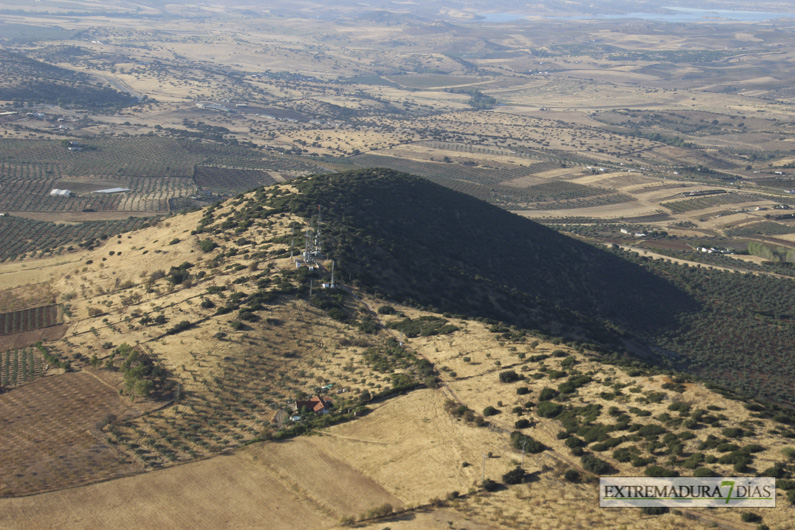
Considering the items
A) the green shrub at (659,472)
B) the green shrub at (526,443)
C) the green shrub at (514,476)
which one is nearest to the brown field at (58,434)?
the green shrub at (514,476)

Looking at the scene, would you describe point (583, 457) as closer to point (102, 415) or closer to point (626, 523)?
point (626, 523)

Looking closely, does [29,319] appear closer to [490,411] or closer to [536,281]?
[490,411]

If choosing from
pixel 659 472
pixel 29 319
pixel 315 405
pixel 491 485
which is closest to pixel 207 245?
pixel 29 319

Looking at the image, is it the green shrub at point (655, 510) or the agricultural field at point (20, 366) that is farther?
the agricultural field at point (20, 366)

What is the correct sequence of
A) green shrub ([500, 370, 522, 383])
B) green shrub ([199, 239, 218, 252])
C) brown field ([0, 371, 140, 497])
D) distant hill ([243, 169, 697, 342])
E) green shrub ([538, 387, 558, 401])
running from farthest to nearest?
1. green shrub ([199, 239, 218, 252])
2. distant hill ([243, 169, 697, 342])
3. green shrub ([500, 370, 522, 383])
4. green shrub ([538, 387, 558, 401])
5. brown field ([0, 371, 140, 497])

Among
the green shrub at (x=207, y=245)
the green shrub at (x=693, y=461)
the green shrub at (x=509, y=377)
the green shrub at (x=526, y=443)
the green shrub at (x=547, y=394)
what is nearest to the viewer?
the green shrub at (x=693, y=461)

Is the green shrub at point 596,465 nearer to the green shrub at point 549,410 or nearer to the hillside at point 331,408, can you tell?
the hillside at point 331,408

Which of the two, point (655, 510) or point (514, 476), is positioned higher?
point (655, 510)

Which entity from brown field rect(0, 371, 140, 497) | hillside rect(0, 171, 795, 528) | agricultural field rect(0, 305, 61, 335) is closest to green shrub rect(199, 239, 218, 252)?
hillside rect(0, 171, 795, 528)

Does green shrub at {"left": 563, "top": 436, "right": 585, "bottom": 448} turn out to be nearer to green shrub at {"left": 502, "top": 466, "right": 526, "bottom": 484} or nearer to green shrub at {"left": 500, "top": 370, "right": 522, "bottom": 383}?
green shrub at {"left": 502, "top": 466, "right": 526, "bottom": 484}
